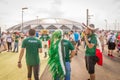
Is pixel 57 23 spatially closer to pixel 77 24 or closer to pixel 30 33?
pixel 77 24

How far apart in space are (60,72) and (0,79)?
190 inches

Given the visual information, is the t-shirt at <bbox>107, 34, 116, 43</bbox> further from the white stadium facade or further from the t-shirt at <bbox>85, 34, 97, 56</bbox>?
the white stadium facade

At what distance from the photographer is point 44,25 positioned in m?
155

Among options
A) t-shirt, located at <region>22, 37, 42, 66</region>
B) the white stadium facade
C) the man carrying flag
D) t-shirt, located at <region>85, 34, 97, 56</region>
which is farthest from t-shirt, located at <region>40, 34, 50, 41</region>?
the white stadium facade

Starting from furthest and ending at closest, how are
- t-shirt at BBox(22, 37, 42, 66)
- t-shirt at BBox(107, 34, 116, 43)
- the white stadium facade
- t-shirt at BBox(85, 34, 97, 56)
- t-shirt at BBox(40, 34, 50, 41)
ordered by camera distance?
the white stadium facade → t-shirt at BBox(107, 34, 116, 43) → t-shirt at BBox(40, 34, 50, 41) → t-shirt at BBox(85, 34, 97, 56) → t-shirt at BBox(22, 37, 42, 66)

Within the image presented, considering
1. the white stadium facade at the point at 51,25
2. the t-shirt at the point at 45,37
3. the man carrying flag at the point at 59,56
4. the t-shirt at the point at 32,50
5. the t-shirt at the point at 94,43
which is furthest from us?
the white stadium facade at the point at 51,25

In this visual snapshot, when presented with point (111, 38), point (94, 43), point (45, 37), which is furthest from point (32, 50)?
point (111, 38)

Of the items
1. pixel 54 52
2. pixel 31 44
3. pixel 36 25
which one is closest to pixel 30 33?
pixel 31 44

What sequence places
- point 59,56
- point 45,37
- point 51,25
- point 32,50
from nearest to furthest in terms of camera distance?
point 59,56
point 32,50
point 45,37
point 51,25

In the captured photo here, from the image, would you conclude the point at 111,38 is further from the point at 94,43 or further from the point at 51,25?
the point at 51,25

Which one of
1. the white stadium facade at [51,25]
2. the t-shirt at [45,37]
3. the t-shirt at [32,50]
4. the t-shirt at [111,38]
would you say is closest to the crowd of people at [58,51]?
the t-shirt at [32,50]

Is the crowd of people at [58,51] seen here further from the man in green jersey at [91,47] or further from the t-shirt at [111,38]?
the t-shirt at [111,38]

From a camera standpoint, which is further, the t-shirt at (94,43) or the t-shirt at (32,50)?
the t-shirt at (94,43)

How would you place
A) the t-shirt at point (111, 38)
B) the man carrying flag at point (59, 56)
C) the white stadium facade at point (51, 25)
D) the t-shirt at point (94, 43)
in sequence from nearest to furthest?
1. the man carrying flag at point (59, 56)
2. the t-shirt at point (94, 43)
3. the t-shirt at point (111, 38)
4. the white stadium facade at point (51, 25)
